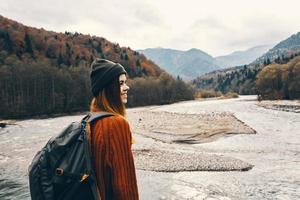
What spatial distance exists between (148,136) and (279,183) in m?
24.4

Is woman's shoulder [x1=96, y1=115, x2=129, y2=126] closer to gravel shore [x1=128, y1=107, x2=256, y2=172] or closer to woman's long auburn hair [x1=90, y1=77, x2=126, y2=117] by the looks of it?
woman's long auburn hair [x1=90, y1=77, x2=126, y2=117]

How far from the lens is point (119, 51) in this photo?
19650cm

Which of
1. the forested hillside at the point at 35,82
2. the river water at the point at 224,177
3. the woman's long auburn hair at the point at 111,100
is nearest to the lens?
the woman's long auburn hair at the point at 111,100

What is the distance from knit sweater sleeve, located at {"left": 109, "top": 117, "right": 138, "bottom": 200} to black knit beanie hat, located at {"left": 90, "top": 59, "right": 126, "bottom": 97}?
1.66ft

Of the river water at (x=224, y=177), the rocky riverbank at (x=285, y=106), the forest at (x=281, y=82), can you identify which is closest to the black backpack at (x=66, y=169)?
the river water at (x=224, y=177)

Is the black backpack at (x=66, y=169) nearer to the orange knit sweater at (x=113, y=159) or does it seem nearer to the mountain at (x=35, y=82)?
the orange knit sweater at (x=113, y=159)

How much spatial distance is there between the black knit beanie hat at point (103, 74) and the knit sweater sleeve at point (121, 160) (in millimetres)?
505

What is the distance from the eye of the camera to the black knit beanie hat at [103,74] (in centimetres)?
366

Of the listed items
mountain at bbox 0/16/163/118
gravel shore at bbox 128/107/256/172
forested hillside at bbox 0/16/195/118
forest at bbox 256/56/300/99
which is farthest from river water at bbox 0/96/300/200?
forest at bbox 256/56/300/99

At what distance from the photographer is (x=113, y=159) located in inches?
129

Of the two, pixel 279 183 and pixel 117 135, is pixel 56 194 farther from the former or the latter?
pixel 279 183

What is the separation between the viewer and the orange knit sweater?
3270 millimetres

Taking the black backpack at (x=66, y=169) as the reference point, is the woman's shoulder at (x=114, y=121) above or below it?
above

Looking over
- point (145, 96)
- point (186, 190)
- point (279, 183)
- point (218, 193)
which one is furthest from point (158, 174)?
point (145, 96)
